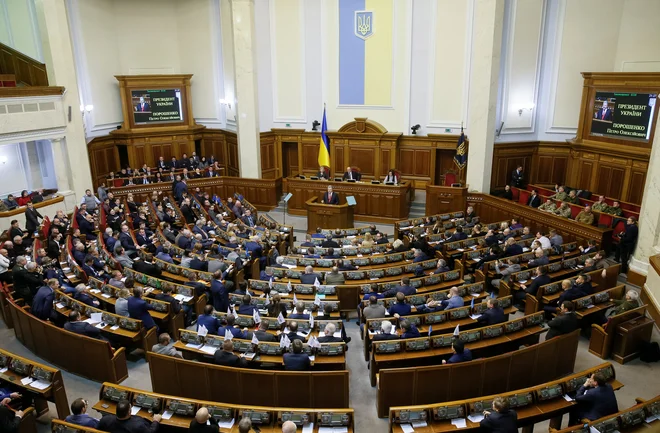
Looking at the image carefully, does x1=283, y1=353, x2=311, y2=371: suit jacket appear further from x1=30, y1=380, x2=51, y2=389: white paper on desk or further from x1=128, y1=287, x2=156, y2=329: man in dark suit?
x1=30, y1=380, x2=51, y2=389: white paper on desk

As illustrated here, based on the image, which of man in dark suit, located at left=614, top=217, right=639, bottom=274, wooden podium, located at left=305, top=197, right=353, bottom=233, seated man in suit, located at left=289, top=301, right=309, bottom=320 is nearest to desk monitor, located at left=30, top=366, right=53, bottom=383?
seated man in suit, located at left=289, top=301, right=309, bottom=320

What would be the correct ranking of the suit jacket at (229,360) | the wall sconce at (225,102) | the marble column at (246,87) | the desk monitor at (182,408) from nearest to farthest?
the desk monitor at (182,408) → the suit jacket at (229,360) → the marble column at (246,87) → the wall sconce at (225,102)

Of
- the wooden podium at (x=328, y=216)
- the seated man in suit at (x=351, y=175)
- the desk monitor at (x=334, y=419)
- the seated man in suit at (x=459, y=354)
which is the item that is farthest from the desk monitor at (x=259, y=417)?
the seated man in suit at (x=351, y=175)

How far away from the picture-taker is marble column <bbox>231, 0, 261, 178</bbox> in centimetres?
1864

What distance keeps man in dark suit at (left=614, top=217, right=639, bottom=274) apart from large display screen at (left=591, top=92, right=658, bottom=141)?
15.0 ft

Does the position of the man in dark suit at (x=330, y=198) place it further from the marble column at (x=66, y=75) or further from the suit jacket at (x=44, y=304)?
the suit jacket at (x=44, y=304)

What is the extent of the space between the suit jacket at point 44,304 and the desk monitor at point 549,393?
8.09m

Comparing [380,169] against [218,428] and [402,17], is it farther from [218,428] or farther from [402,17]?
[218,428]

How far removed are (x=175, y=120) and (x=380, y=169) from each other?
9.53m

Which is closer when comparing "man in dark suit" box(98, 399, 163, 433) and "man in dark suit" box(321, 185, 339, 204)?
"man in dark suit" box(98, 399, 163, 433)

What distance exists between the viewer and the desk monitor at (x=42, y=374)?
6.79 metres

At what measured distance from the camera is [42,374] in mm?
6832

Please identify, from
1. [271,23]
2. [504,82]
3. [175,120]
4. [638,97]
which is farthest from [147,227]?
[638,97]

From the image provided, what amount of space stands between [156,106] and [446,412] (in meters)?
19.0
